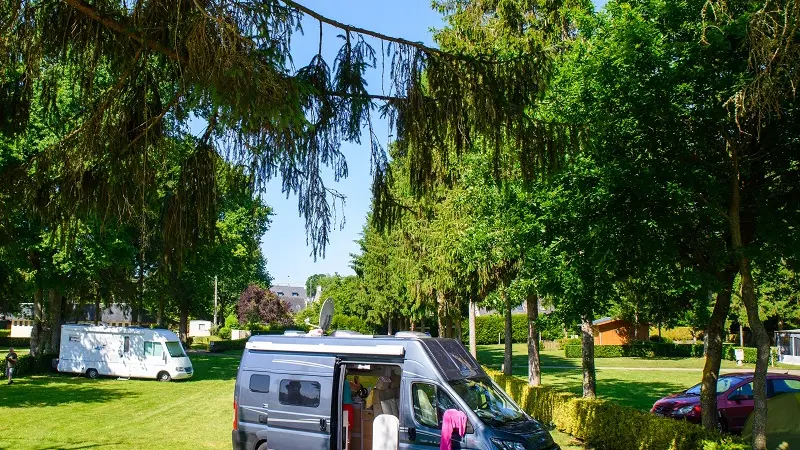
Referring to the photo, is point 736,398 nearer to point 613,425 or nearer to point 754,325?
point 613,425

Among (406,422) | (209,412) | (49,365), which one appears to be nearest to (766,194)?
(406,422)

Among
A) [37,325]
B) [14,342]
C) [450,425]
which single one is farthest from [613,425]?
[14,342]

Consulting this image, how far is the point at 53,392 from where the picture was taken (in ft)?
82.9

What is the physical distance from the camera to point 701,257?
1044 cm

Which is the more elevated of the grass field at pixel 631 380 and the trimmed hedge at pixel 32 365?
the trimmed hedge at pixel 32 365

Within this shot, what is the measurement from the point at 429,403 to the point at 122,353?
26118 mm

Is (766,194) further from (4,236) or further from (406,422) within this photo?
(4,236)

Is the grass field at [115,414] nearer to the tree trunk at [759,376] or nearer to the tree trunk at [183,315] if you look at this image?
the tree trunk at [759,376]

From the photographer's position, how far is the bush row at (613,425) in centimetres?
Answer: 1000

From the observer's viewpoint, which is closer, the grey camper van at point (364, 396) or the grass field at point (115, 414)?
the grey camper van at point (364, 396)

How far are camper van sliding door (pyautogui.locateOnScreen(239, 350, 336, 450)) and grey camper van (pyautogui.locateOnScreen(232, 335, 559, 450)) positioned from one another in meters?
0.02

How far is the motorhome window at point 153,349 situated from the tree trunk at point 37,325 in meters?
5.87

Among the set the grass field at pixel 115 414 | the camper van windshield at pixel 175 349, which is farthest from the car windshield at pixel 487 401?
the camper van windshield at pixel 175 349

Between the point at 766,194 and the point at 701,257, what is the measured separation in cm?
132
